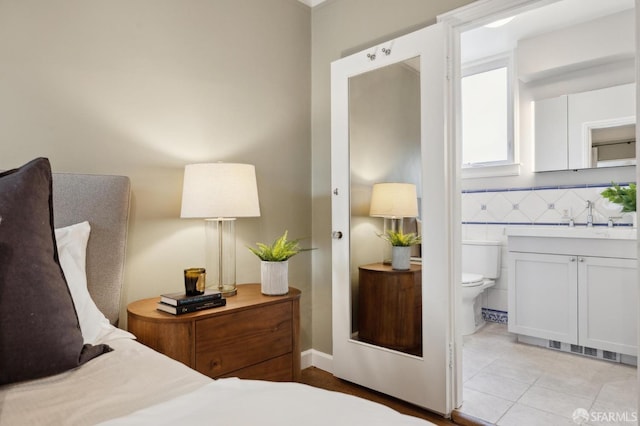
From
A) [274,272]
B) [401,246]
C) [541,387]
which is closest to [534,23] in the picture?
[401,246]

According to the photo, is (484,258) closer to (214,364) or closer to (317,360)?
(317,360)

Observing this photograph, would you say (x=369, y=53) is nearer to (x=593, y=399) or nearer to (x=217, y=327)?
(x=217, y=327)

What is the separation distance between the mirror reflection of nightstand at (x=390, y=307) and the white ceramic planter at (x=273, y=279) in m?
0.65

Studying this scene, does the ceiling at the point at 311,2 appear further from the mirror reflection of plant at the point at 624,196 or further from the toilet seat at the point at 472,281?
the mirror reflection of plant at the point at 624,196

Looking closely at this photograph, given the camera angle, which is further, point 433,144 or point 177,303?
point 433,144

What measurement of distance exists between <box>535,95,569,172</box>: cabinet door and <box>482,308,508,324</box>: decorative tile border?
4.67 feet

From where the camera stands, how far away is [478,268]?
377cm

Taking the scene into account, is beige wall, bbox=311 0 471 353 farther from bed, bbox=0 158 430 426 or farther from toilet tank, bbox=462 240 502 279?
toilet tank, bbox=462 240 502 279

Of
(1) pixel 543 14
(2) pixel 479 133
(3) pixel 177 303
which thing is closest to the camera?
(3) pixel 177 303

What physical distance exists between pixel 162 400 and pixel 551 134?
377cm

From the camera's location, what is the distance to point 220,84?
2348mm

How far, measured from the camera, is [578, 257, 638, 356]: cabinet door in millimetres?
2686

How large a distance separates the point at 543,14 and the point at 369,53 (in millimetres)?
1787

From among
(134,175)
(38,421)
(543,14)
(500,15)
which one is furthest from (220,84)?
(543,14)
